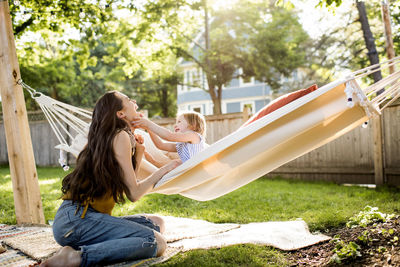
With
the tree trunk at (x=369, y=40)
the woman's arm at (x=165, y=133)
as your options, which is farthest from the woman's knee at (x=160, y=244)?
the tree trunk at (x=369, y=40)

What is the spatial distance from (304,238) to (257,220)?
70cm

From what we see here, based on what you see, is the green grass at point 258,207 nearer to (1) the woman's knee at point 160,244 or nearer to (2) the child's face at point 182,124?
(1) the woman's knee at point 160,244

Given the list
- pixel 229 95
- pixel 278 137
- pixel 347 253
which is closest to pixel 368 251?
pixel 347 253

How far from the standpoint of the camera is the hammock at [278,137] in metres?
1.88

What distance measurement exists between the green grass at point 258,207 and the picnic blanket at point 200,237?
0.10 m

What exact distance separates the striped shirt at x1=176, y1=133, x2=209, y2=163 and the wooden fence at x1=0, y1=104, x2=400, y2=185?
2.73 m

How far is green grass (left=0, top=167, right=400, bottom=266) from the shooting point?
1882 mm

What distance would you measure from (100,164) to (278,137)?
0.90 m

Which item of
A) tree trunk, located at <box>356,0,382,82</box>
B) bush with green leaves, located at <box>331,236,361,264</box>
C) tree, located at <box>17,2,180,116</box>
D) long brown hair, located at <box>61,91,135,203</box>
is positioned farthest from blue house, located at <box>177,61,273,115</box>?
bush with green leaves, located at <box>331,236,361,264</box>

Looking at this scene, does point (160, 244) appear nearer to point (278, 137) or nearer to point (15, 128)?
point (278, 137)

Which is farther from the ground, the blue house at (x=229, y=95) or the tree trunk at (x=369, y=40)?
the tree trunk at (x=369, y=40)

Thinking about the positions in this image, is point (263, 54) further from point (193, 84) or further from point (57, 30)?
point (57, 30)

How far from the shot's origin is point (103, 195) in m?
1.72

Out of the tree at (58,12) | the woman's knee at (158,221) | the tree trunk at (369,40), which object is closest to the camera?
the woman's knee at (158,221)
